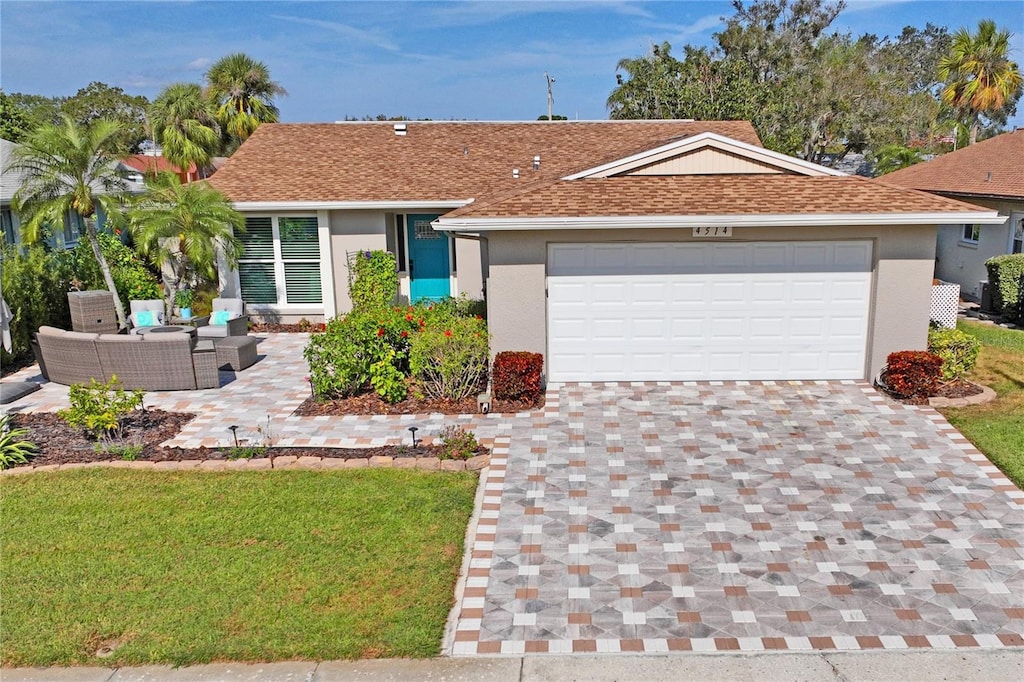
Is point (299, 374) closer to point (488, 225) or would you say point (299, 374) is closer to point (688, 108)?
point (488, 225)

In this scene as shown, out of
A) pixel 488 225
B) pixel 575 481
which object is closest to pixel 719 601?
pixel 575 481

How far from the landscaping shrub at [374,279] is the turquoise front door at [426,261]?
141 centimetres

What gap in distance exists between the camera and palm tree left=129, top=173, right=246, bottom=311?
15.4 metres

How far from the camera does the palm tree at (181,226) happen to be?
1541 centimetres

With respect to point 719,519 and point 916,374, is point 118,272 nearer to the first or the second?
point 719,519

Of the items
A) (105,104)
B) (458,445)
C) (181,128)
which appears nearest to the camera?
(458,445)

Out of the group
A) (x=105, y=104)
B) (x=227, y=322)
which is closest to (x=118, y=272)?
(x=227, y=322)

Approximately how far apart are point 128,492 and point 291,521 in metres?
2.20

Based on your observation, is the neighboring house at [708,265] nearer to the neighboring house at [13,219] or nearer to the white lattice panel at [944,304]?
the white lattice panel at [944,304]

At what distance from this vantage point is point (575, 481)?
9.16 m

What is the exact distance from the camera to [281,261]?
59.2 feet

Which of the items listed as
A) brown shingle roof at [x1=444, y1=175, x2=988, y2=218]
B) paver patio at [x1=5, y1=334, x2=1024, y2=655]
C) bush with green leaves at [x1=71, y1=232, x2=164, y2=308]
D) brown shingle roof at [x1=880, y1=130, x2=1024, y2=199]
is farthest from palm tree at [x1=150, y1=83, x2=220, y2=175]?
brown shingle roof at [x1=880, y1=130, x2=1024, y2=199]

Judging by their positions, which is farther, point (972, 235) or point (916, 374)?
point (972, 235)

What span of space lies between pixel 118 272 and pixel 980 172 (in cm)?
2207
